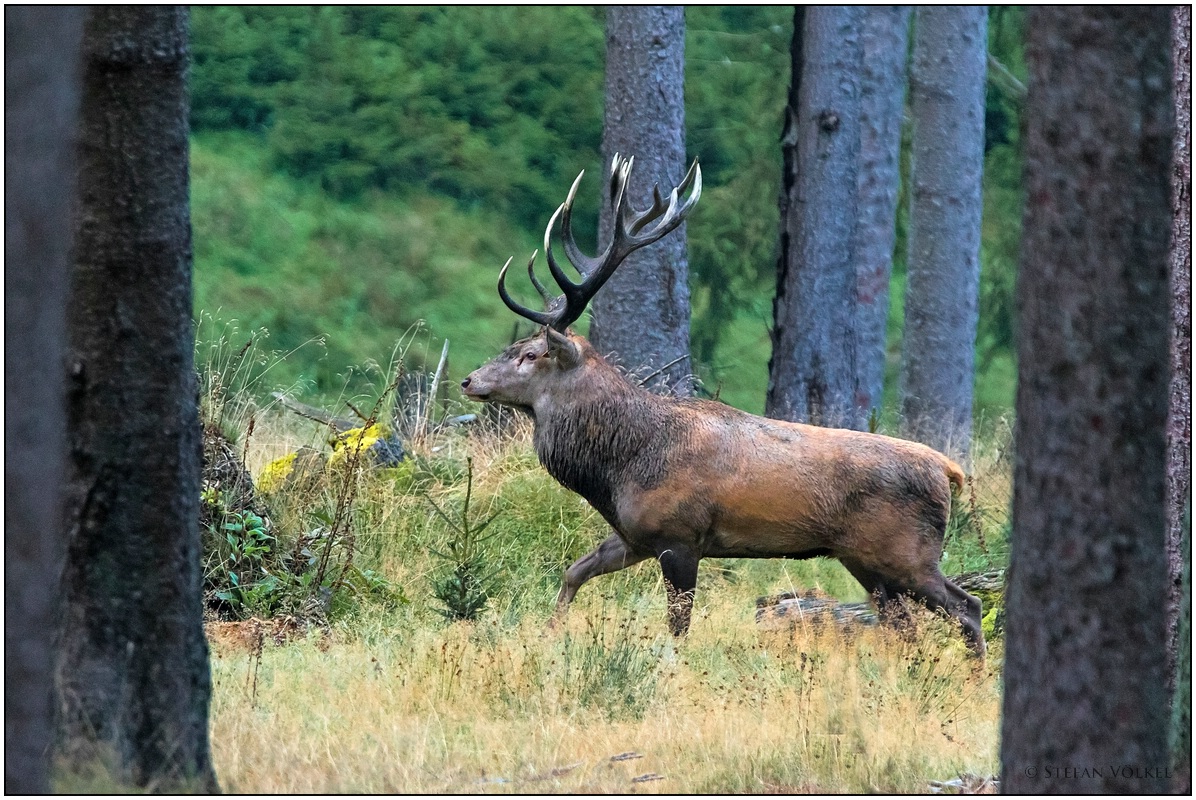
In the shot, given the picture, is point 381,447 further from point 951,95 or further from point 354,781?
point 951,95

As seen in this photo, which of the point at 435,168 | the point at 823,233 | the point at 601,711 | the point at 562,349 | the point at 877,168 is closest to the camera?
the point at 601,711

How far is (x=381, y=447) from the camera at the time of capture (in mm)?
11430

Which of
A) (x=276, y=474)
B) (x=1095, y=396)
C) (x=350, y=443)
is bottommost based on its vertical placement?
(x=276, y=474)

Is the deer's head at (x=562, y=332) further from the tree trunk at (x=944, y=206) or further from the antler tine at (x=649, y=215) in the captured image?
the tree trunk at (x=944, y=206)

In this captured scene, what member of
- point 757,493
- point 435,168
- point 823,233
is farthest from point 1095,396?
point 435,168

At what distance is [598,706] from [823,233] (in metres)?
8.69

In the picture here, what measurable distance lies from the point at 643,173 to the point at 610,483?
4596 mm

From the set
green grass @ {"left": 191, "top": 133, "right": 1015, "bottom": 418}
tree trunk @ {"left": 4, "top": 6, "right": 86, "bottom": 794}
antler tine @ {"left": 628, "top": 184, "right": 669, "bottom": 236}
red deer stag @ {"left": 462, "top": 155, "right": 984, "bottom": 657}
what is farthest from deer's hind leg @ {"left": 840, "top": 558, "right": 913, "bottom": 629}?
green grass @ {"left": 191, "top": 133, "right": 1015, "bottom": 418}

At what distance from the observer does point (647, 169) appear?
12789 millimetres

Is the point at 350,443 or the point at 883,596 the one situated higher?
the point at 350,443

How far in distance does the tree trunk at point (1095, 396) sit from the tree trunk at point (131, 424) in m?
2.60

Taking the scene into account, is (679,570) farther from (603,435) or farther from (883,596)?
(883,596)

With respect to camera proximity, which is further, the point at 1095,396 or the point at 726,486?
the point at 726,486

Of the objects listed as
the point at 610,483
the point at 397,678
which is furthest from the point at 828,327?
the point at 397,678
